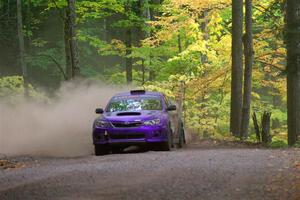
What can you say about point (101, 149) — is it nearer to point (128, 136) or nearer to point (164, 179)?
point (128, 136)

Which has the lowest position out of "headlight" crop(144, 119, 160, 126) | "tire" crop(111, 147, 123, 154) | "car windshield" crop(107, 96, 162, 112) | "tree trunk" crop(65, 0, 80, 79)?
"tire" crop(111, 147, 123, 154)

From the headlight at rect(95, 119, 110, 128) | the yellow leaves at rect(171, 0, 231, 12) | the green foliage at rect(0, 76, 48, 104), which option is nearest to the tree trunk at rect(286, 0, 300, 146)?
the headlight at rect(95, 119, 110, 128)

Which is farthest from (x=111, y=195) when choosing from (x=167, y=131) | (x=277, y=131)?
(x=277, y=131)

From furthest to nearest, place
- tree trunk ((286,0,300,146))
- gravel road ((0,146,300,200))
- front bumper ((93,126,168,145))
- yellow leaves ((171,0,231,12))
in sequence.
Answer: yellow leaves ((171,0,231,12)) → tree trunk ((286,0,300,146)) → front bumper ((93,126,168,145)) → gravel road ((0,146,300,200))

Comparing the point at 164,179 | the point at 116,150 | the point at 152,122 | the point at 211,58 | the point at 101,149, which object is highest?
the point at 211,58

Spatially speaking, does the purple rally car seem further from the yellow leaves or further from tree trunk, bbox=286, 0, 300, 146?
the yellow leaves

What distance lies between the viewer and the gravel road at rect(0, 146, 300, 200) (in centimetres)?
795

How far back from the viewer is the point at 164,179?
9.12 m

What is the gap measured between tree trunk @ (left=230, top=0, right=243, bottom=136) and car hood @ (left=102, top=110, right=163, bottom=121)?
7310mm

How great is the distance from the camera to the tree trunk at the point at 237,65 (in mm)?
21688

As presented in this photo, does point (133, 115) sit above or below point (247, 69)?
below

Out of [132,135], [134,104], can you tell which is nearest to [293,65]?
[134,104]

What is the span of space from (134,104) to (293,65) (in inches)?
215

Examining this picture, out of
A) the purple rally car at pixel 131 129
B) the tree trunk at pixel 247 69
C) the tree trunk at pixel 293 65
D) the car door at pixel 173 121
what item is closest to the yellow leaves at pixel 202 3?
the tree trunk at pixel 247 69
